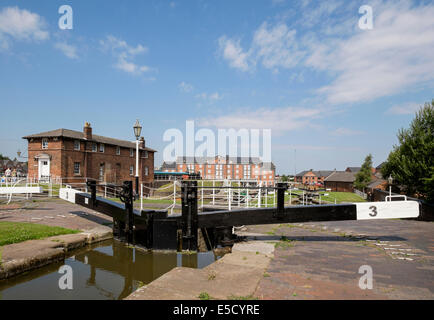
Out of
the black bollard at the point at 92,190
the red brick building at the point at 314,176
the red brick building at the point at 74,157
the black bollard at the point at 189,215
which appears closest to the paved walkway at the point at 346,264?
the black bollard at the point at 189,215

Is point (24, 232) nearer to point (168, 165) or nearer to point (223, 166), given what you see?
point (223, 166)

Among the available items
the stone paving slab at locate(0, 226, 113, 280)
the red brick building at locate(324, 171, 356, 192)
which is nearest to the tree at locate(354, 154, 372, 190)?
→ the red brick building at locate(324, 171, 356, 192)

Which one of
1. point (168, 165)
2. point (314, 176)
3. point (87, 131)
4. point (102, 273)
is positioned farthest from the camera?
point (314, 176)

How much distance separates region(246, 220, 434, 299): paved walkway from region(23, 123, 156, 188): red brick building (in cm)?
2362

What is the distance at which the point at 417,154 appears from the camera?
635 inches

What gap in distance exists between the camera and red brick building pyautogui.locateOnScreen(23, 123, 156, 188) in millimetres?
27547

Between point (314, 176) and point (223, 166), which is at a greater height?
point (223, 166)

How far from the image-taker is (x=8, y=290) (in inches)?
184

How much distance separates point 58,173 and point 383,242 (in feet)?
98.4

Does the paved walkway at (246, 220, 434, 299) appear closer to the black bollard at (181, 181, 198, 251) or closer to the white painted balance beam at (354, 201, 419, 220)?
the white painted balance beam at (354, 201, 419, 220)

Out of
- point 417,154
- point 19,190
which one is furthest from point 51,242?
point 417,154

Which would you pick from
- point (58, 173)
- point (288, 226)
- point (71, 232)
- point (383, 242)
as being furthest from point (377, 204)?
point (58, 173)

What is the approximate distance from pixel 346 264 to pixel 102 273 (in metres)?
5.32

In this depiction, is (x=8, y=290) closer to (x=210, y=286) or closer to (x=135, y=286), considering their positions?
(x=135, y=286)
